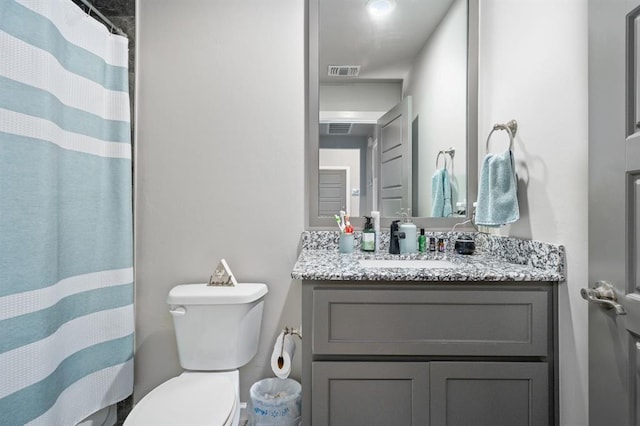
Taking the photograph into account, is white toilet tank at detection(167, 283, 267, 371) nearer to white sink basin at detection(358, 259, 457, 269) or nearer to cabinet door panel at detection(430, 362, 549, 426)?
white sink basin at detection(358, 259, 457, 269)

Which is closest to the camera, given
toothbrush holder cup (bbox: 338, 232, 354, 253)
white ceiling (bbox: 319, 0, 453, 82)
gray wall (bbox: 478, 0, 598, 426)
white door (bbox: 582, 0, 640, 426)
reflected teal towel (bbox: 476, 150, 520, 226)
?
white door (bbox: 582, 0, 640, 426)

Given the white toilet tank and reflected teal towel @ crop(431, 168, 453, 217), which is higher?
reflected teal towel @ crop(431, 168, 453, 217)

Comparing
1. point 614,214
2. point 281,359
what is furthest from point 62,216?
point 614,214

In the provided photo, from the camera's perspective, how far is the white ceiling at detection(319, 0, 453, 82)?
1783 millimetres

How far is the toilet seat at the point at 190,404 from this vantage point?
1103 millimetres

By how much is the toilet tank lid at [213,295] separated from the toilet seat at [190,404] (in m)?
0.30

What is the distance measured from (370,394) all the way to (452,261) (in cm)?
70

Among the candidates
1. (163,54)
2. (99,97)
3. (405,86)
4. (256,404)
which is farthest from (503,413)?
(163,54)

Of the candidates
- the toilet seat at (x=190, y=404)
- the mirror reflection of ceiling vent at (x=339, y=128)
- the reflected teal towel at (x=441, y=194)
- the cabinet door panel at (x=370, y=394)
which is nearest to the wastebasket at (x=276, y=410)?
the toilet seat at (x=190, y=404)

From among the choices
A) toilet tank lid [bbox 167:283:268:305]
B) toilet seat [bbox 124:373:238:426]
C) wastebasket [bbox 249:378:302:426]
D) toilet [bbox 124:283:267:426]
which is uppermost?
toilet tank lid [bbox 167:283:268:305]

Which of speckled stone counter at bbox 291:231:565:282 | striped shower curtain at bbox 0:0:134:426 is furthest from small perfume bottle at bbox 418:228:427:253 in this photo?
striped shower curtain at bbox 0:0:134:426

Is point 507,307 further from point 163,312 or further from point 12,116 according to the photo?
point 12,116

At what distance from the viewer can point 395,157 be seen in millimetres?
1811

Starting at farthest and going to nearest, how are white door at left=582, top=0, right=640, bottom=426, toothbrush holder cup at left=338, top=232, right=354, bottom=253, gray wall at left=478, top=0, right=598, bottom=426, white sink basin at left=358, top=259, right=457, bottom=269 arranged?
toothbrush holder cup at left=338, top=232, right=354, bottom=253
white sink basin at left=358, top=259, right=457, bottom=269
gray wall at left=478, top=0, right=598, bottom=426
white door at left=582, top=0, right=640, bottom=426
